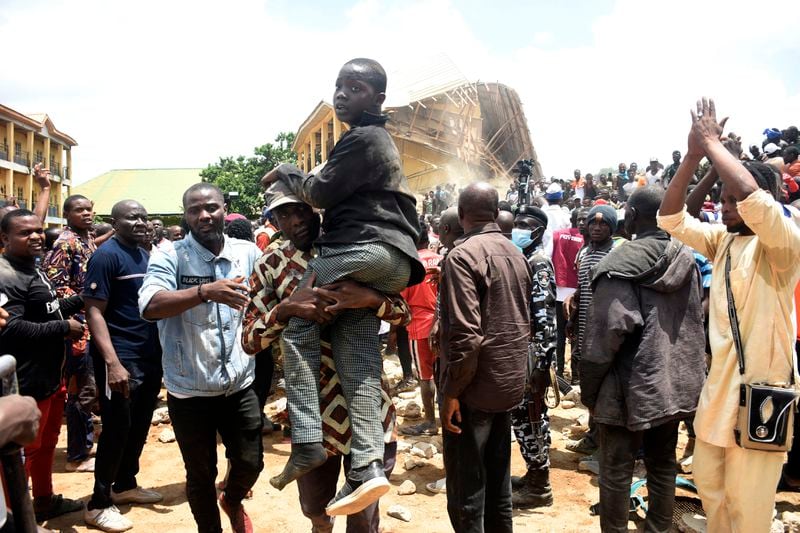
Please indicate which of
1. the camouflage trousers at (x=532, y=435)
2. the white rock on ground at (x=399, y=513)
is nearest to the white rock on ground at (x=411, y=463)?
the white rock on ground at (x=399, y=513)

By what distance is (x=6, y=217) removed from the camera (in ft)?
12.9

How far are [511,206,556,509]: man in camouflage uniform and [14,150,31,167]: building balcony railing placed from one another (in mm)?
42841

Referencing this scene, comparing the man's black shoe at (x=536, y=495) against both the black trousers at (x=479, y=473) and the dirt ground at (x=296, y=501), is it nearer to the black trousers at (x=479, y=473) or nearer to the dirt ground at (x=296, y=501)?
the dirt ground at (x=296, y=501)

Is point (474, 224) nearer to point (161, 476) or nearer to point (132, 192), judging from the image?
point (161, 476)

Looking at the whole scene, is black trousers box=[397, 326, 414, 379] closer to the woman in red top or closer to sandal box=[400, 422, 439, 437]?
the woman in red top

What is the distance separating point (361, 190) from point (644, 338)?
6.16 feet

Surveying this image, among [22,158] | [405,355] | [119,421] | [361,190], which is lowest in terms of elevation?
[405,355]

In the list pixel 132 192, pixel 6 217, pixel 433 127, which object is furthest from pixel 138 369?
pixel 132 192

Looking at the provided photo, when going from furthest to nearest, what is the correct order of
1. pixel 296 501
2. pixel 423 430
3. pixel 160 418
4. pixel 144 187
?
pixel 144 187 < pixel 160 418 < pixel 423 430 < pixel 296 501

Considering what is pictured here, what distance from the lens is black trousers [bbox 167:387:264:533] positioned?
3268 mm

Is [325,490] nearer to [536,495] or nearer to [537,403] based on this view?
[537,403]

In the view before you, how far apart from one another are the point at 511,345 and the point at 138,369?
2.89m

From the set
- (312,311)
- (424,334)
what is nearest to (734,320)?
(312,311)

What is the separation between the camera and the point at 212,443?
11.0 feet
